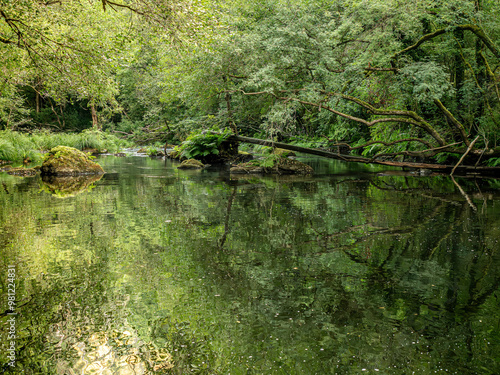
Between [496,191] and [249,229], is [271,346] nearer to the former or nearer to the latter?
[249,229]

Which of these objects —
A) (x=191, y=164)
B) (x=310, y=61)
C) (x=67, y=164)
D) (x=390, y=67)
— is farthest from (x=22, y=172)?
(x=390, y=67)

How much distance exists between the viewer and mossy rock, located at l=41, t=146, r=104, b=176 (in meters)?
15.8

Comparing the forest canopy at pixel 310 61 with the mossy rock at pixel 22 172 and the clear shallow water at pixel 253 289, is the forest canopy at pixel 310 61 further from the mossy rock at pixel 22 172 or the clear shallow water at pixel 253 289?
the clear shallow water at pixel 253 289

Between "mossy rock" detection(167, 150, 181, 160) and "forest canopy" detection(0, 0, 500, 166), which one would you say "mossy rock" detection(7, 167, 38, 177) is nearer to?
"forest canopy" detection(0, 0, 500, 166)

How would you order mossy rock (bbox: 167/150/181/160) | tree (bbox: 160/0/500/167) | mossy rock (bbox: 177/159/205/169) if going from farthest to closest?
mossy rock (bbox: 167/150/181/160) < mossy rock (bbox: 177/159/205/169) < tree (bbox: 160/0/500/167)

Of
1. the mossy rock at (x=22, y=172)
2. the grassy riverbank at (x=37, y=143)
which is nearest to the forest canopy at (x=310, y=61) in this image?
the mossy rock at (x=22, y=172)

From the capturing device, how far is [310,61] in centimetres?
1611

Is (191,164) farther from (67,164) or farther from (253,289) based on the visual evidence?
(253,289)

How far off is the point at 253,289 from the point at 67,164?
45.9ft

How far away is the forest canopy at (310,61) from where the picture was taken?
9.30 metres

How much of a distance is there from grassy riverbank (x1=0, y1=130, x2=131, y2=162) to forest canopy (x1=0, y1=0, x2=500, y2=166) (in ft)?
22.7

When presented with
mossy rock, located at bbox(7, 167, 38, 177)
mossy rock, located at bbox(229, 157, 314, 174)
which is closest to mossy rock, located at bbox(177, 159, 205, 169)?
mossy rock, located at bbox(229, 157, 314, 174)

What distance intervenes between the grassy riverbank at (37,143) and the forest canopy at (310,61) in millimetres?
6915

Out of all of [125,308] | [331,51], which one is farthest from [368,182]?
[125,308]
